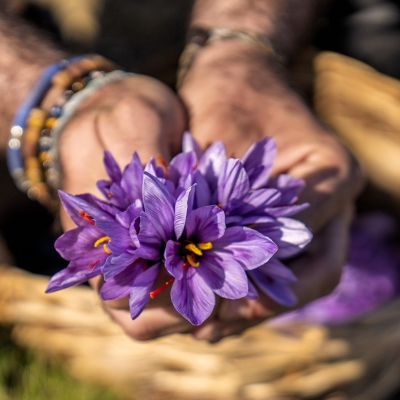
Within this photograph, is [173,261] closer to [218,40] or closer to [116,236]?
[116,236]

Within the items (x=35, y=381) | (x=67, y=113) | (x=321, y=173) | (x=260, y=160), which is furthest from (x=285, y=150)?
(x=35, y=381)

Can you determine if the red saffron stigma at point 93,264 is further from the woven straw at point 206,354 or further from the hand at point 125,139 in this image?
the woven straw at point 206,354

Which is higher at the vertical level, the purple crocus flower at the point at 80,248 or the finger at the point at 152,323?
the purple crocus flower at the point at 80,248

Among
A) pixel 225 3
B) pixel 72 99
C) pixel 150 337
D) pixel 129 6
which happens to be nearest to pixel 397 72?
pixel 225 3

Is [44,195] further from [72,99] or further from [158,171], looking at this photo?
[158,171]

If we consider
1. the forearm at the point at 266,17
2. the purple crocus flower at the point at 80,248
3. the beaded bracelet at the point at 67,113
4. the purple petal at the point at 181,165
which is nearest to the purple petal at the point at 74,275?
the purple crocus flower at the point at 80,248

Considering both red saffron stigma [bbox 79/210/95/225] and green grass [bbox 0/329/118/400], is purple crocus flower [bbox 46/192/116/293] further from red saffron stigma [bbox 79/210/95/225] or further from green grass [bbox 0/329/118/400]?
green grass [bbox 0/329/118/400]
